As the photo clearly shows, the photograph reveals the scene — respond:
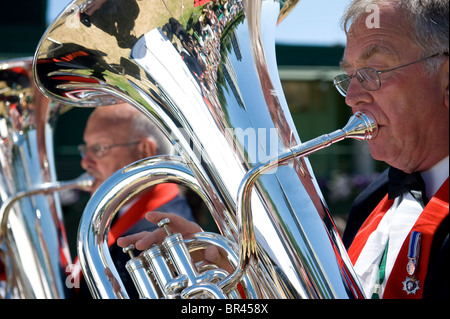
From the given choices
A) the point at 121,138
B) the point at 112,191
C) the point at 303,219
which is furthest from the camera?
the point at 121,138

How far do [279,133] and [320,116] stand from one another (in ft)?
25.6

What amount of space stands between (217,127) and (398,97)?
1.29 ft

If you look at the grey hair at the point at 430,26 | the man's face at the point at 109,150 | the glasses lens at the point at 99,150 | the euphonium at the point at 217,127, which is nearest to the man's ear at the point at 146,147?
the man's face at the point at 109,150

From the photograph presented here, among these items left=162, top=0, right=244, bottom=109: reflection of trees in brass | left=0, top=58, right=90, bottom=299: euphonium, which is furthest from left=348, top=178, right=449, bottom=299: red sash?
left=0, top=58, right=90, bottom=299: euphonium

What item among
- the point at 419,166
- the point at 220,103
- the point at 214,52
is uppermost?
the point at 214,52

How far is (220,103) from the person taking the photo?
1.09 m

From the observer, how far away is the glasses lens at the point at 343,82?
1.33 m

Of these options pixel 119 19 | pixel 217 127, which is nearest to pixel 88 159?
pixel 119 19

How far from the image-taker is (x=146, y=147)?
244cm

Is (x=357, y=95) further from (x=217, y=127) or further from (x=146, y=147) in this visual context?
(x=146, y=147)

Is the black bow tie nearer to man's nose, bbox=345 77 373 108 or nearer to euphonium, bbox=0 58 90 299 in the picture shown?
man's nose, bbox=345 77 373 108

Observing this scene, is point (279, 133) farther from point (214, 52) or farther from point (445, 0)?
point (445, 0)

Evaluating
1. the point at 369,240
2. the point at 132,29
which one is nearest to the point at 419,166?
the point at 369,240

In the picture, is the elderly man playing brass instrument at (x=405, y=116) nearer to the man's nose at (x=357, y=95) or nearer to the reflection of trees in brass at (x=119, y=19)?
the man's nose at (x=357, y=95)
